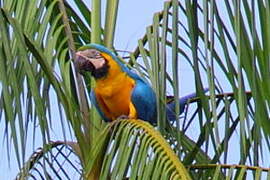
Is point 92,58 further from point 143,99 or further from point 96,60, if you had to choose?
point 143,99

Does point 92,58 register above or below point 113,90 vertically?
above

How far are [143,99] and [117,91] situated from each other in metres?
0.10

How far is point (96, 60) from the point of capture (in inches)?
96.2

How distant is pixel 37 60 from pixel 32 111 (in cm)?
18

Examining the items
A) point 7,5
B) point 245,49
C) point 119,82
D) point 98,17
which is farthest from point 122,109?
point 245,49

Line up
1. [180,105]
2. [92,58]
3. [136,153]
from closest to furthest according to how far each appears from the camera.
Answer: [136,153] → [92,58] → [180,105]

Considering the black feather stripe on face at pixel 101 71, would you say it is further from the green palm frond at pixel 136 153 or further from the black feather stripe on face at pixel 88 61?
the green palm frond at pixel 136 153

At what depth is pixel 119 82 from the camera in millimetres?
2506

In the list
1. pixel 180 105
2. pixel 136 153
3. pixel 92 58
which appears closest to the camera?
pixel 136 153

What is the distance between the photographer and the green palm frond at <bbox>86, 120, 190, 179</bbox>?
191 cm

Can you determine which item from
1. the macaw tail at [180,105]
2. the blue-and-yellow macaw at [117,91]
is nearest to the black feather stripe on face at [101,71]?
the blue-and-yellow macaw at [117,91]

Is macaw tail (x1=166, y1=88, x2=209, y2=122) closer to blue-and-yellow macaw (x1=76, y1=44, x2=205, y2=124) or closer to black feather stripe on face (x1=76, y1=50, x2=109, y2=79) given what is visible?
blue-and-yellow macaw (x1=76, y1=44, x2=205, y2=124)

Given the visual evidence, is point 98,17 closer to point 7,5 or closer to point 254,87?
point 7,5

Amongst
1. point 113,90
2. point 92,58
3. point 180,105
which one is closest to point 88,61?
point 92,58
